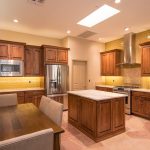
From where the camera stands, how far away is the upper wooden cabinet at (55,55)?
15.8 feet

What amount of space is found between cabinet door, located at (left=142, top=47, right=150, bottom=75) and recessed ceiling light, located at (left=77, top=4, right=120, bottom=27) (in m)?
1.84

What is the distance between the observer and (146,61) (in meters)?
4.38

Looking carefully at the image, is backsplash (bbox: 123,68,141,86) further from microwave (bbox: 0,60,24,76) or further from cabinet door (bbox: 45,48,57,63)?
microwave (bbox: 0,60,24,76)

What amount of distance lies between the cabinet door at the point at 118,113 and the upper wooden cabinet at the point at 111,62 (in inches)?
108

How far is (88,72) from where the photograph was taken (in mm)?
6098

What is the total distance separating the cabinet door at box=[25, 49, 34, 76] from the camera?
185 inches

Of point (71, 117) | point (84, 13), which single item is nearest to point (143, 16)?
point (84, 13)

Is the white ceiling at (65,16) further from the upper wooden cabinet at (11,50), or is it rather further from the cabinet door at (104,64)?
the cabinet door at (104,64)

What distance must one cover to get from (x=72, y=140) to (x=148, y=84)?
3.48 metres

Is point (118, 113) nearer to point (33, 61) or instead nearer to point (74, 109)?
point (74, 109)

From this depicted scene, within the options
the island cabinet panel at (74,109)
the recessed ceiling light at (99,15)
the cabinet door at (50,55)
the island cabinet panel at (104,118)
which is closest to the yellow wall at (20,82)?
the cabinet door at (50,55)

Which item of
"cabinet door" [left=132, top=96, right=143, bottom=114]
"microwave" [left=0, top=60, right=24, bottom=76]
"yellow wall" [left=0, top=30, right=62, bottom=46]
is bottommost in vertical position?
"cabinet door" [left=132, top=96, right=143, bottom=114]

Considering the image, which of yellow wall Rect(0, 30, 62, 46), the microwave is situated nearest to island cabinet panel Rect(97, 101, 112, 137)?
the microwave

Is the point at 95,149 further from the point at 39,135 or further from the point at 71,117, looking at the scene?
the point at 39,135
